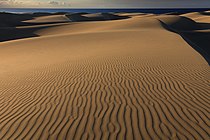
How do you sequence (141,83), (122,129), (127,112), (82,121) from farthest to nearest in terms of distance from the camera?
(141,83) < (127,112) < (82,121) < (122,129)

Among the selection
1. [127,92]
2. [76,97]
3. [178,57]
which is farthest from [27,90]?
[178,57]

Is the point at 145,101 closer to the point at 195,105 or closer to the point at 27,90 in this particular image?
the point at 195,105

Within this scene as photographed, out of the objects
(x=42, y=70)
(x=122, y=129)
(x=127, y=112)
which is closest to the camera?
(x=122, y=129)

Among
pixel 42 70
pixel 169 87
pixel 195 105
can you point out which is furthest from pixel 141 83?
pixel 42 70

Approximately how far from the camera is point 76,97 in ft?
20.6

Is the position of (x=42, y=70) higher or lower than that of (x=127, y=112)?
lower

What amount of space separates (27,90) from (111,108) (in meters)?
3.25

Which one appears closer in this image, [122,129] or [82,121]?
[122,129]

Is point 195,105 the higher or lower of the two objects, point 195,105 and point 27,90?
the higher

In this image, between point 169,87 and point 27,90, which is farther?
point 27,90

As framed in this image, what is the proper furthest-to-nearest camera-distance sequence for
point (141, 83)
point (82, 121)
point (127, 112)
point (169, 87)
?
point (141, 83) < point (169, 87) < point (127, 112) < point (82, 121)

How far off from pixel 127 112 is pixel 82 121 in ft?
3.66

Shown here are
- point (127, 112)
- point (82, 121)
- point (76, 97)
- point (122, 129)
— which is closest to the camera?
point (122, 129)

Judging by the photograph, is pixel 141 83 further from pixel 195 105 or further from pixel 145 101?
pixel 195 105
